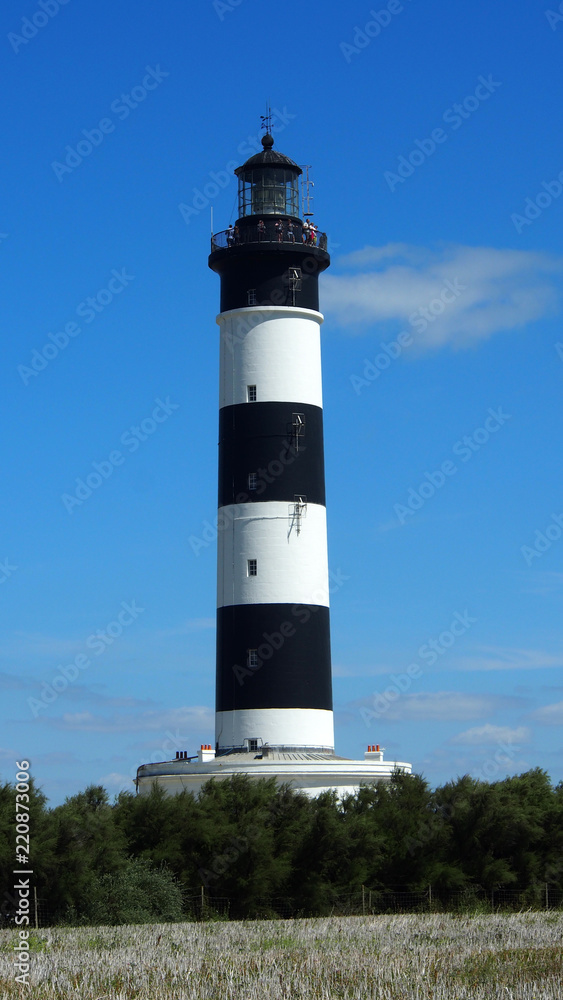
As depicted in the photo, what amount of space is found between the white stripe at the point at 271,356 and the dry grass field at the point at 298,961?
14889 millimetres

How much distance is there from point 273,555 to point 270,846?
819 centimetres

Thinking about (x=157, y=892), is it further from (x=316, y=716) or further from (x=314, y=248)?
(x=314, y=248)

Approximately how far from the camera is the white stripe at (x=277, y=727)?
109ft

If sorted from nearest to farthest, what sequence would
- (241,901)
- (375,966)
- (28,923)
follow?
(375,966)
(28,923)
(241,901)

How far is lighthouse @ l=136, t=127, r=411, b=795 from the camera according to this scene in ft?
109

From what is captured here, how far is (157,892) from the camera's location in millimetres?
26203

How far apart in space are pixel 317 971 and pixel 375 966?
0.80 metres

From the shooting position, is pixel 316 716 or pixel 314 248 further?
pixel 314 248

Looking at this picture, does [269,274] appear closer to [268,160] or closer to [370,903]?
[268,160]

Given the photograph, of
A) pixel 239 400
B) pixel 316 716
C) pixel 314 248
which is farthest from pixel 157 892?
pixel 314 248

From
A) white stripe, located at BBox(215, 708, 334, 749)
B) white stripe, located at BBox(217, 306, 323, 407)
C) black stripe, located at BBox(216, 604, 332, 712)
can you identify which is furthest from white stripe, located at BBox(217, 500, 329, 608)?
white stripe, located at BBox(217, 306, 323, 407)

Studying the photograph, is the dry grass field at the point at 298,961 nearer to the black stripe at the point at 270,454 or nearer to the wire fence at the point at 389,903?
the wire fence at the point at 389,903

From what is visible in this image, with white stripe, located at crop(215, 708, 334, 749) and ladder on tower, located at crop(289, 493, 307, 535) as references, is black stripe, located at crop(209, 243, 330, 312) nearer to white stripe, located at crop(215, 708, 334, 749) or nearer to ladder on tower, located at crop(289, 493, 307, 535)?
ladder on tower, located at crop(289, 493, 307, 535)

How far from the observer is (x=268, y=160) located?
122 feet
